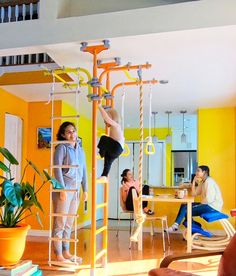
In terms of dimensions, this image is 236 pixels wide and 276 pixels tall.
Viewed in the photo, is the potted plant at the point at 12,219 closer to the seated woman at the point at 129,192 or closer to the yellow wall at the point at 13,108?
the yellow wall at the point at 13,108

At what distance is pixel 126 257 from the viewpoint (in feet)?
15.0

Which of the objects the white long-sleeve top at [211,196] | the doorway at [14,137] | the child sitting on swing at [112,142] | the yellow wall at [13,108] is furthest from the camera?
the doorway at [14,137]

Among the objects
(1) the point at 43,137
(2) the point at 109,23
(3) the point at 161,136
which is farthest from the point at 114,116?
(3) the point at 161,136

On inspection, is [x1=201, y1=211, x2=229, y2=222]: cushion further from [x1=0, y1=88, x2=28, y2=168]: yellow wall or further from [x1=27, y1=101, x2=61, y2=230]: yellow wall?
[x1=0, y1=88, x2=28, y2=168]: yellow wall

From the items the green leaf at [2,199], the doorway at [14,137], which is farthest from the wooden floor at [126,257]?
the green leaf at [2,199]

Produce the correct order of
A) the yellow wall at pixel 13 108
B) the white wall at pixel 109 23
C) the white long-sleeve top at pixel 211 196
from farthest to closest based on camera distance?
the yellow wall at pixel 13 108 → the white long-sleeve top at pixel 211 196 → the white wall at pixel 109 23

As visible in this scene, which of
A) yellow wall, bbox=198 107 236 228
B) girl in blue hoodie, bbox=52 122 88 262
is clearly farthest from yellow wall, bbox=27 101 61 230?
yellow wall, bbox=198 107 236 228

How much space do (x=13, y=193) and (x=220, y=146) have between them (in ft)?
15.2

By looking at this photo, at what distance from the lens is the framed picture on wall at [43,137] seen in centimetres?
609

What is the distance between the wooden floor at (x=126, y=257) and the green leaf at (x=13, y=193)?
1.42 meters

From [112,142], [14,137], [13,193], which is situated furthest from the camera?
[14,137]

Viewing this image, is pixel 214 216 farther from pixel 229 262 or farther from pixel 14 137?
pixel 14 137

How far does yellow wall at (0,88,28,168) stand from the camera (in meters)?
5.40

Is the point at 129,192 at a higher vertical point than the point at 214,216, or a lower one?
higher
